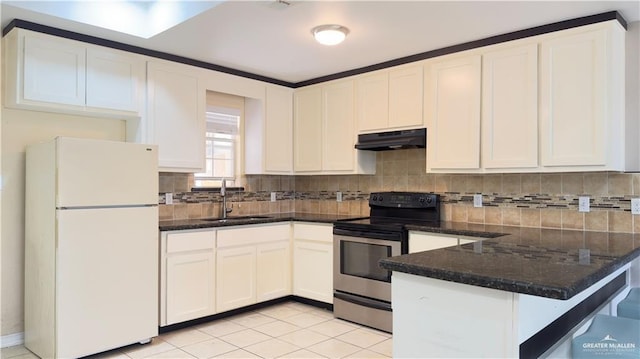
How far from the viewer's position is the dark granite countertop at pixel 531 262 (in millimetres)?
1375

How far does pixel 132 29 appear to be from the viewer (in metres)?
3.17

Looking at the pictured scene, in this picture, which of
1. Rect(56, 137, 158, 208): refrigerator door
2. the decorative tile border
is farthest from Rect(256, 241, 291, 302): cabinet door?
Rect(56, 137, 158, 208): refrigerator door

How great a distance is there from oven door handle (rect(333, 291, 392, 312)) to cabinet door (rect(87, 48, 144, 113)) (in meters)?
2.28

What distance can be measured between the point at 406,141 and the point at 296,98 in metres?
1.51

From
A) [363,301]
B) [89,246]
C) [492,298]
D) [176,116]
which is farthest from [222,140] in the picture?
[492,298]

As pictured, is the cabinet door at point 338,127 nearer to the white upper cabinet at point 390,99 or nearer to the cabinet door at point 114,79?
the white upper cabinet at point 390,99

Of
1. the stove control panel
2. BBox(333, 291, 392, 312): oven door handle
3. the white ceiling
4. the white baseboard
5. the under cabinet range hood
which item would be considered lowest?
the white baseboard

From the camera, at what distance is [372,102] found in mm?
3934

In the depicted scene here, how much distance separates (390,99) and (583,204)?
170cm

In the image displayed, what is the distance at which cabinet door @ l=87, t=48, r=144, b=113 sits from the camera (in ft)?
10.4

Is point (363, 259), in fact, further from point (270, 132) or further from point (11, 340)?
point (11, 340)

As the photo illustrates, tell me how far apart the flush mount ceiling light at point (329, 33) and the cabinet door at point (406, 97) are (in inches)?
33.5

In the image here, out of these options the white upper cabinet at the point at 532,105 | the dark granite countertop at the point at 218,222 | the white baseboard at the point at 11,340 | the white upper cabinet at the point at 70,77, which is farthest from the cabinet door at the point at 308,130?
the white baseboard at the point at 11,340

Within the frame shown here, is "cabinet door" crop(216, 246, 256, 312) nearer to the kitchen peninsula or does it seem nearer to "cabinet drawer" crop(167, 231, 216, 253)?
"cabinet drawer" crop(167, 231, 216, 253)
